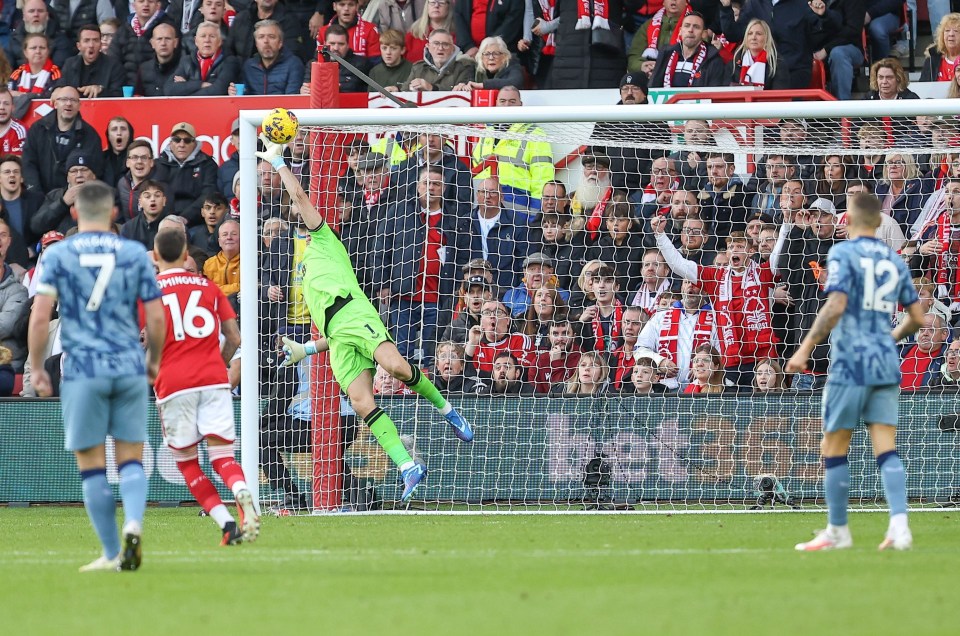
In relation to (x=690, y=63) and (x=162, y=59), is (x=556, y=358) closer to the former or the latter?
(x=690, y=63)

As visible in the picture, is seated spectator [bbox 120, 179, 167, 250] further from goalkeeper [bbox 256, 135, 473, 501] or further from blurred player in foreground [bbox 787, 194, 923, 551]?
blurred player in foreground [bbox 787, 194, 923, 551]

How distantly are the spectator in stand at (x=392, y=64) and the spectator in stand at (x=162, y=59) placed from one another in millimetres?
2683

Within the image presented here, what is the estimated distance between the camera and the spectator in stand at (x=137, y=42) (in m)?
18.4

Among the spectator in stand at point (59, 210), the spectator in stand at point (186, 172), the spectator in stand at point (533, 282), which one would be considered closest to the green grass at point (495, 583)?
the spectator in stand at point (533, 282)

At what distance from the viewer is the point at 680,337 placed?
532 inches

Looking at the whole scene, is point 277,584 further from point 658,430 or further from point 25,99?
point 25,99

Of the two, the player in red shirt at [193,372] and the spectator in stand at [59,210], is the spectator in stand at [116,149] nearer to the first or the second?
the spectator in stand at [59,210]

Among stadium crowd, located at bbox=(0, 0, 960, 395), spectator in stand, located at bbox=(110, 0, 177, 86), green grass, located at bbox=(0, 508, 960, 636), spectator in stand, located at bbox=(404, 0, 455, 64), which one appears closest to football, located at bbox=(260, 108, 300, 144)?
stadium crowd, located at bbox=(0, 0, 960, 395)

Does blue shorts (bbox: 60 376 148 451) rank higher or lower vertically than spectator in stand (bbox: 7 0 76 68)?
lower

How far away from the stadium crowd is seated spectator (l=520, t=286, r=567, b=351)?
2 centimetres

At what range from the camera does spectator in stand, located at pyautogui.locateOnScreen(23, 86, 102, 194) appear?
55.1 ft

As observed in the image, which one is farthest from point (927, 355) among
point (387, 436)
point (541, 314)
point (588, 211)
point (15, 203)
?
point (15, 203)

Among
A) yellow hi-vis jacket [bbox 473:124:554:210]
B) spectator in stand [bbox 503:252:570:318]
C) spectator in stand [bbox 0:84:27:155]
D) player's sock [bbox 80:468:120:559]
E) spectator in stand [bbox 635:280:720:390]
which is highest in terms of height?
spectator in stand [bbox 0:84:27:155]

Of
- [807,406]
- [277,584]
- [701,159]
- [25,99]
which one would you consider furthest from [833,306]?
[25,99]
